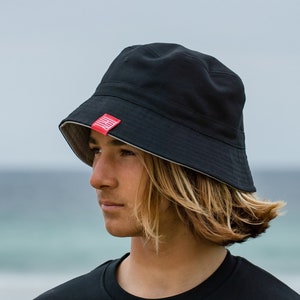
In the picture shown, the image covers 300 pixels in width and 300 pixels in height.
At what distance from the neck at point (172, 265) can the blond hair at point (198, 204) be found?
0.04 m

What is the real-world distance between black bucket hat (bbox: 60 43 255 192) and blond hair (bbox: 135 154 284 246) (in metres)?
0.06

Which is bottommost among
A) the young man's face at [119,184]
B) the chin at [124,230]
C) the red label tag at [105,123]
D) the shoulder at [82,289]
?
the shoulder at [82,289]

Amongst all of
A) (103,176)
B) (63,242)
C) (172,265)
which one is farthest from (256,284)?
(63,242)

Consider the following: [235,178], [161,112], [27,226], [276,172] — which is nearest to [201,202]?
[235,178]

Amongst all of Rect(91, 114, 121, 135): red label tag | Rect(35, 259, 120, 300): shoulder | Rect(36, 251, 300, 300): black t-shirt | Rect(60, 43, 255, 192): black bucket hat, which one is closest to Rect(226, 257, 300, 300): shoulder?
Rect(36, 251, 300, 300): black t-shirt

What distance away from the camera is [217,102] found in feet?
6.67

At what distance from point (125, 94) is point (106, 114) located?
7cm

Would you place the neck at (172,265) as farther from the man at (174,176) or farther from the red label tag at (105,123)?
the red label tag at (105,123)

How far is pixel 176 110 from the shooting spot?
78.1 inches

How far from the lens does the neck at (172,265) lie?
80.4 inches

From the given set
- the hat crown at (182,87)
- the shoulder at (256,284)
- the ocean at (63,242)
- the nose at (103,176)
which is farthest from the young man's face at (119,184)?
the ocean at (63,242)

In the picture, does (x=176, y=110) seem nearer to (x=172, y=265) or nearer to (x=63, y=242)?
(x=172, y=265)

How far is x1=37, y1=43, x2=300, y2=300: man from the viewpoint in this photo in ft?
6.46

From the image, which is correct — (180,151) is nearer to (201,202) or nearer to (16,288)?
(201,202)
